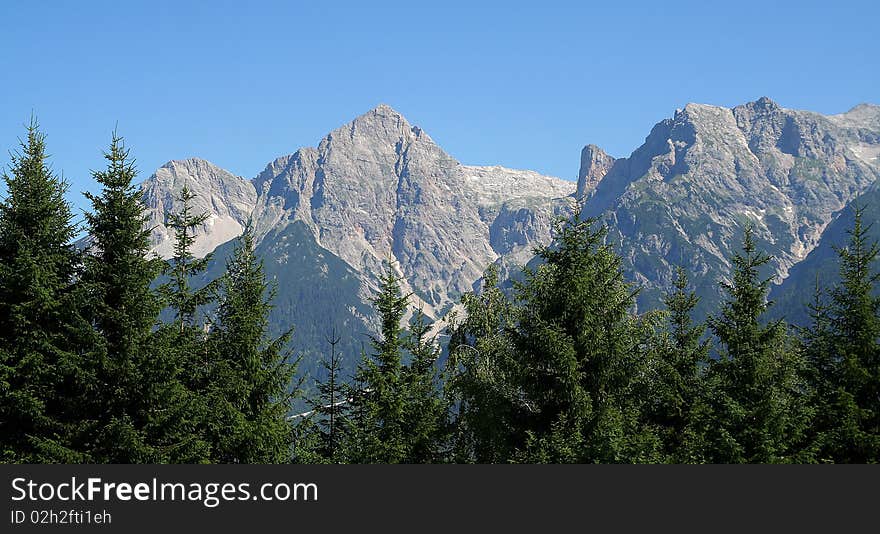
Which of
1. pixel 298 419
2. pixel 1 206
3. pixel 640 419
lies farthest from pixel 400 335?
pixel 1 206

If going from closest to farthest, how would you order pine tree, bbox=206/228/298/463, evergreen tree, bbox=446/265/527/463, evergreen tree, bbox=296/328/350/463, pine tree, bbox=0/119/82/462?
1. pine tree, bbox=0/119/82/462
2. evergreen tree, bbox=446/265/527/463
3. pine tree, bbox=206/228/298/463
4. evergreen tree, bbox=296/328/350/463

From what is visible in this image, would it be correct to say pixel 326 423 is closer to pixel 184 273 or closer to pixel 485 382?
pixel 184 273

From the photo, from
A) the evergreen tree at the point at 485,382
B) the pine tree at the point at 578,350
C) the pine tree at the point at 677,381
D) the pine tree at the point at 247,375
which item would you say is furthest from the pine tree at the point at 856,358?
the pine tree at the point at 247,375

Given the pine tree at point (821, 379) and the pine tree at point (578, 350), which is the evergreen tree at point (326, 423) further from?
the pine tree at point (821, 379)

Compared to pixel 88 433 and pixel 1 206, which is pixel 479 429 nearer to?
pixel 88 433

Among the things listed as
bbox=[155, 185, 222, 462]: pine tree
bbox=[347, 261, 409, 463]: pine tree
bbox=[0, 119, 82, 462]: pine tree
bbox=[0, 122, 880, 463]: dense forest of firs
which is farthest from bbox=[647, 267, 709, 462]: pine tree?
bbox=[0, 119, 82, 462]: pine tree

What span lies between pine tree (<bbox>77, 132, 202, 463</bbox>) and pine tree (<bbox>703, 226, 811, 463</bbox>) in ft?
58.4

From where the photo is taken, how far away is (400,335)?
40594 millimetres

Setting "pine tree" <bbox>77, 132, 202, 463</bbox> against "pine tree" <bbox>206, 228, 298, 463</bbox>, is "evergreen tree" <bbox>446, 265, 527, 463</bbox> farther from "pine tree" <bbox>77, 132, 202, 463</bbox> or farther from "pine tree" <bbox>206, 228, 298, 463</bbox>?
"pine tree" <bbox>77, 132, 202, 463</bbox>

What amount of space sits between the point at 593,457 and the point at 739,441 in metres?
6.16

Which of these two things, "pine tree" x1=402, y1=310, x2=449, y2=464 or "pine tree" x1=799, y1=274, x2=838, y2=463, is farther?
"pine tree" x1=402, y1=310, x2=449, y2=464

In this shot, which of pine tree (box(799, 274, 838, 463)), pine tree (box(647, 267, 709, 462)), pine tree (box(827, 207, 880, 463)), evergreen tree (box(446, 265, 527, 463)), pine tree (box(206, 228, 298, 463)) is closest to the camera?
pine tree (box(827, 207, 880, 463))

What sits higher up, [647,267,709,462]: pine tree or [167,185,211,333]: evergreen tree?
[167,185,211,333]: evergreen tree

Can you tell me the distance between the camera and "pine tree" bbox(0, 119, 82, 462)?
27078 millimetres
